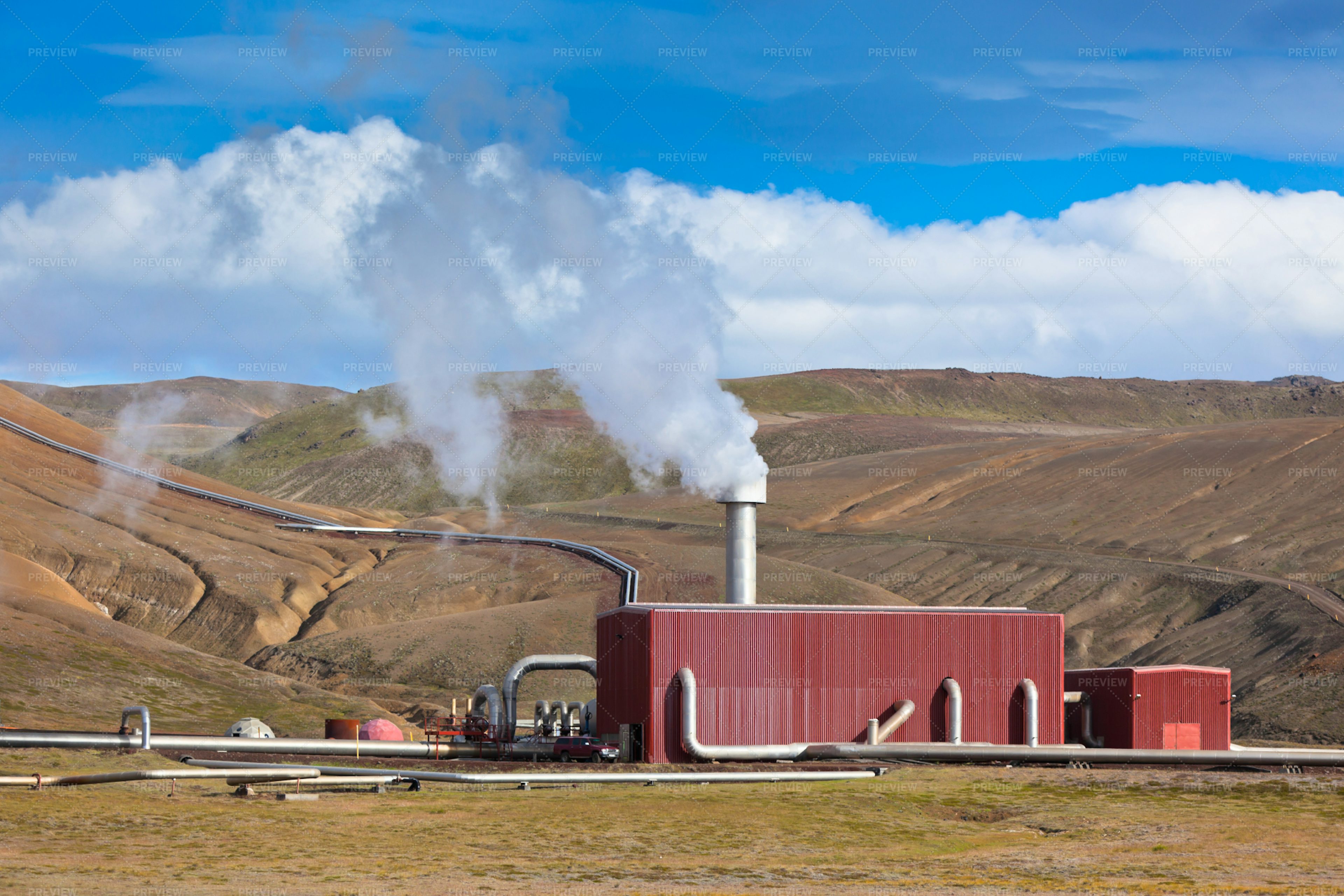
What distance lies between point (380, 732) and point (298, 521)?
71.5 meters

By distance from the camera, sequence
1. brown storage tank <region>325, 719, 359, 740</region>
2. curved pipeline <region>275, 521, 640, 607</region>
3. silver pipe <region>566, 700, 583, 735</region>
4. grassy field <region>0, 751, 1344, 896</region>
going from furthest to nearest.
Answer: curved pipeline <region>275, 521, 640, 607</region>, silver pipe <region>566, 700, 583, 735</region>, brown storage tank <region>325, 719, 359, 740</region>, grassy field <region>0, 751, 1344, 896</region>

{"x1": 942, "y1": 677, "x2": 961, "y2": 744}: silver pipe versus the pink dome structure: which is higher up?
{"x1": 942, "y1": 677, "x2": 961, "y2": 744}: silver pipe

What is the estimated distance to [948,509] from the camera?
146 m

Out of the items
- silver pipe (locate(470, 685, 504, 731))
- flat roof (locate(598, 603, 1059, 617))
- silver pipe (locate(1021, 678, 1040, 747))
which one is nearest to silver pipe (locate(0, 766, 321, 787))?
flat roof (locate(598, 603, 1059, 617))

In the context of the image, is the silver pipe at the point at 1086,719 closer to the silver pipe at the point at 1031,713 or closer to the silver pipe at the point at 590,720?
the silver pipe at the point at 1031,713

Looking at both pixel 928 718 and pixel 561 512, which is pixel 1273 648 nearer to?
pixel 928 718

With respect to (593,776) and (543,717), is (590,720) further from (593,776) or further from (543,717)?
(593,776)

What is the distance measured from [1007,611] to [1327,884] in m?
22.2

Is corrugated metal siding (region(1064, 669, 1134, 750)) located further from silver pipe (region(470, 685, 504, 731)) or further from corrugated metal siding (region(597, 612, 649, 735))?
silver pipe (region(470, 685, 504, 731))

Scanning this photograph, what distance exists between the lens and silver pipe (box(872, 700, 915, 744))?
47.2 m

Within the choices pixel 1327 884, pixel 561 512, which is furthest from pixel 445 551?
pixel 1327 884

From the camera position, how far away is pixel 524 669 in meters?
54.0

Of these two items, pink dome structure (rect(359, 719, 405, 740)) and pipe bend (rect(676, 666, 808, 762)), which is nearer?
pipe bend (rect(676, 666, 808, 762))

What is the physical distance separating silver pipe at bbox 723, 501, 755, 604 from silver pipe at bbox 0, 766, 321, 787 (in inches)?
705
